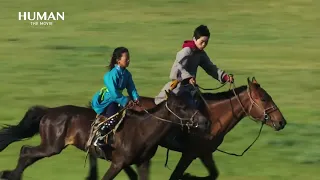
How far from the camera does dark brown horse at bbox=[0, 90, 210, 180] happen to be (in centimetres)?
1055

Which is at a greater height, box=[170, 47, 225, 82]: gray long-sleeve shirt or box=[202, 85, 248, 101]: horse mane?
box=[170, 47, 225, 82]: gray long-sleeve shirt


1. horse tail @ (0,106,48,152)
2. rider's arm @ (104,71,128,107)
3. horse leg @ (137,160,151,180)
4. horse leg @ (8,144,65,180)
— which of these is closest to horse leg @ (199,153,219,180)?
horse leg @ (137,160,151,180)

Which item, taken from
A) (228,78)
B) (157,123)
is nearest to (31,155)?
(157,123)

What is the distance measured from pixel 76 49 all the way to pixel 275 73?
636cm

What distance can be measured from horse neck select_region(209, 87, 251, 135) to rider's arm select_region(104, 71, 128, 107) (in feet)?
5.04

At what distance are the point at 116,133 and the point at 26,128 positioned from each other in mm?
1621

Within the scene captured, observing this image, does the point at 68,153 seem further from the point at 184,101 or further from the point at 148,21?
the point at 148,21

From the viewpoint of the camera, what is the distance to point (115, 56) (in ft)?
36.4

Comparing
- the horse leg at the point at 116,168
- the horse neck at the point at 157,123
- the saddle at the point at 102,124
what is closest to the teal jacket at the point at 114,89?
the saddle at the point at 102,124

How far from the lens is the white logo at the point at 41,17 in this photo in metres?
32.4

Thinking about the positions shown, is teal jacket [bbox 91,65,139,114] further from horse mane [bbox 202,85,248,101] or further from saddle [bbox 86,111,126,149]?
horse mane [bbox 202,85,248,101]

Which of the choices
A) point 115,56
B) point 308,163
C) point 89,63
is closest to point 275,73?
point 89,63

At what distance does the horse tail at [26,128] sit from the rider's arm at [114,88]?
54.4 inches

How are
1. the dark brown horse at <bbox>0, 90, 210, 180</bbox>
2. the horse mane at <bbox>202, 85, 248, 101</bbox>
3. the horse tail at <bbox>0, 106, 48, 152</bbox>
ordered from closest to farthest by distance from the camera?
the dark brown horse at <bbox>0, 90, 210, 180</bbox> → the horse tail at <bbox>0, 106, 48, 152</bbox> → the horse mane at <bbox>202, 85, 248, 101</bbox>
